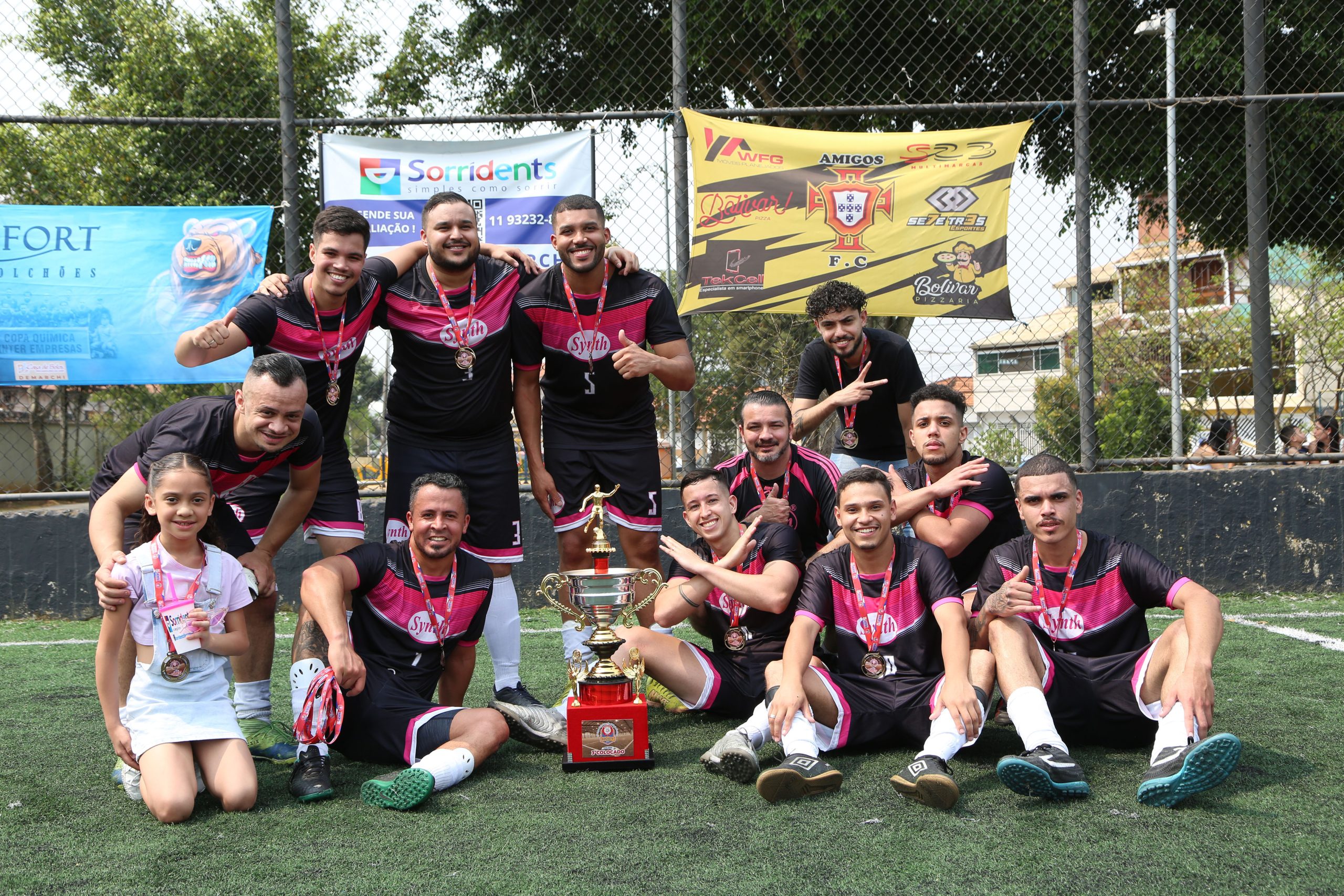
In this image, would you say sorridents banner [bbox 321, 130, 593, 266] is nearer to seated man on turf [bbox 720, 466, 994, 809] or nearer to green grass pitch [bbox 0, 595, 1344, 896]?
seated man on turf [bbox 720, 466, 994, 809]

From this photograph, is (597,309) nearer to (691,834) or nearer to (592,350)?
(592,350)

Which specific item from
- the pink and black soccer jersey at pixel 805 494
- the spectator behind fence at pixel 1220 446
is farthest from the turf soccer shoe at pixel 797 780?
the spectator behind fence at pixel 1220 446

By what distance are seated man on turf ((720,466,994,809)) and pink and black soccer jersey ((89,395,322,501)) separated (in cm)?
188

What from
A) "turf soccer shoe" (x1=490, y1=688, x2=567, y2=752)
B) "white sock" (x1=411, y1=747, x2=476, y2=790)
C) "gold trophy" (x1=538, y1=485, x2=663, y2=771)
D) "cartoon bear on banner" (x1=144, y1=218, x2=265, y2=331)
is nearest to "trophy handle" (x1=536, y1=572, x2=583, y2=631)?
"gold trophy" (x1=538, y1=485, x2=663, y2=771)

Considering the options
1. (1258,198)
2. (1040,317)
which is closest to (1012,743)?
(1040,317)

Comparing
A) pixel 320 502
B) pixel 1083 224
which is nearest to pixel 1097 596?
pixel 320 502

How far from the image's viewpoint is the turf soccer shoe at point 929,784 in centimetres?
296

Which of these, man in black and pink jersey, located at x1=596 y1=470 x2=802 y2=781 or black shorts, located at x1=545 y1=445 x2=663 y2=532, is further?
black shorts, located at x1=545 y1=445 x2=663 y2=532

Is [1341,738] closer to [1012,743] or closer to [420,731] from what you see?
[1012,743]

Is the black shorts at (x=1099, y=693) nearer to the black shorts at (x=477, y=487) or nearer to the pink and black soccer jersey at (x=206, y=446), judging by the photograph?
the black shorts at (x=477, y=487)

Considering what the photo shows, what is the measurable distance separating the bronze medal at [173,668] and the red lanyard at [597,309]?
6.50ft

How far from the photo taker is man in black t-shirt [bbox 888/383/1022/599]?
4.08m

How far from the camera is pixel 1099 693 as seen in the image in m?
3.54

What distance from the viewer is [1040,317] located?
7.07 meters
